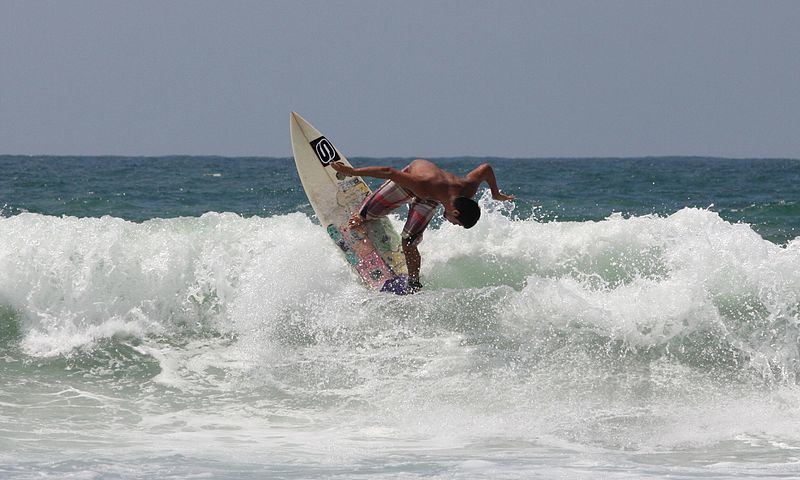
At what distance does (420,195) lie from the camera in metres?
7.34

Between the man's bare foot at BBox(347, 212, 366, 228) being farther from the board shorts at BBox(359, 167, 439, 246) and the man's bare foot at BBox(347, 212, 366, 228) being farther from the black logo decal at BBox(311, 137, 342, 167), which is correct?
the black logo decal at BBox(311, 137, 342, 167)

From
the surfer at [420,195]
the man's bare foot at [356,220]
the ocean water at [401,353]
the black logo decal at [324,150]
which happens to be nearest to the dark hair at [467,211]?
the surfer at [420,195]

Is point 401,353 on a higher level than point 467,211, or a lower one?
lower

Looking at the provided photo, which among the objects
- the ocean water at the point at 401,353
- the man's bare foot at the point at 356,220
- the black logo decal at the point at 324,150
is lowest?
the ocean water at the point at 401,353

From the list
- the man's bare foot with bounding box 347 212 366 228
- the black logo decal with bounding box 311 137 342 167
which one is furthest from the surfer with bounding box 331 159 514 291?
the black logo decal with bounding box 311 137 342 167

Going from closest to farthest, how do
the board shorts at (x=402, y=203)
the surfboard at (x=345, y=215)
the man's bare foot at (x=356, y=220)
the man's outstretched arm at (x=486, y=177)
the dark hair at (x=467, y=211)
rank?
the dark hair at (x=467, y=211), the man's outstretched arm at (x=486, y=177), the board shorts at (x=402, y=203), the surfboard at (x=345, y=215), the man's bare foot at (x=356, y=220)

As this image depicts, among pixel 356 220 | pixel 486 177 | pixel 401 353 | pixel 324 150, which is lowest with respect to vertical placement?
pixel 401 353

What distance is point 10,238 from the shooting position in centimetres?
879

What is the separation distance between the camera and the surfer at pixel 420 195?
23.1 ft

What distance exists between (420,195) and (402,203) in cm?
54

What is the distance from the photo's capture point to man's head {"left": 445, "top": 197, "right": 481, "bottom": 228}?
6.98m

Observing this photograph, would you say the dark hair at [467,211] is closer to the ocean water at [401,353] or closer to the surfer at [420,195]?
the surfer at [420,195]

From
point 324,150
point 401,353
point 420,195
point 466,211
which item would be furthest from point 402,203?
point 401,353

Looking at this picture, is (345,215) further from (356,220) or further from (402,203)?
(402,203)
